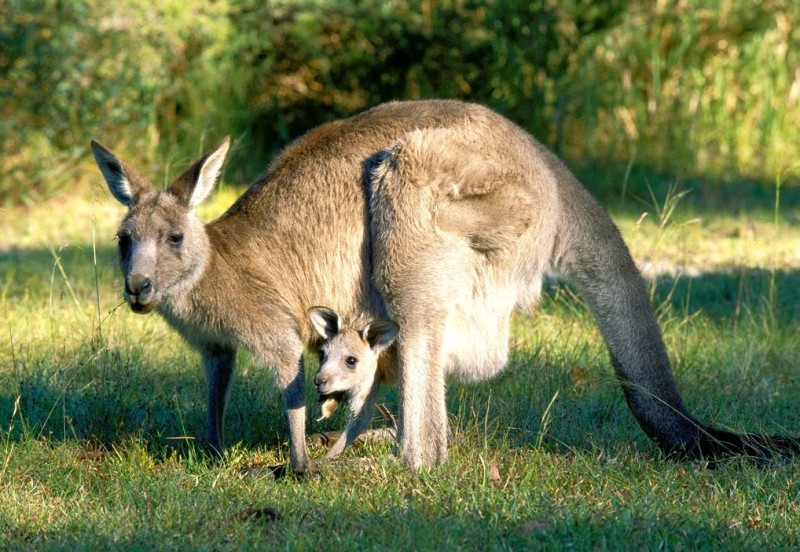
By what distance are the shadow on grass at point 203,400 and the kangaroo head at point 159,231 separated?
651 mm

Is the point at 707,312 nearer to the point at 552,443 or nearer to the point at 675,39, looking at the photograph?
the point at 552,443

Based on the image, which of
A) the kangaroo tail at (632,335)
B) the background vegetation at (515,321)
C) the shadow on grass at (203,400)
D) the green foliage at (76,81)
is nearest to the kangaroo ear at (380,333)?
the background vegetation at (515,321)

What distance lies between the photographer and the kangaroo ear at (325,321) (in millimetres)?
4180

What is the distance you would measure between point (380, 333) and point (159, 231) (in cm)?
88

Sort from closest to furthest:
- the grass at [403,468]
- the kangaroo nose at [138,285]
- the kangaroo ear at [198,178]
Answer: the grass at [403,468]
the kangaroo nose at [138,285]
the kangaroo ear at [198,178]

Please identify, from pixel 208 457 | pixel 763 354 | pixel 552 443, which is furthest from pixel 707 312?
pixel 208 457

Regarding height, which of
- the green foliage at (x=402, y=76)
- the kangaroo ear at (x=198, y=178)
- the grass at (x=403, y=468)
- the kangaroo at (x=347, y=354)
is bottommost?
the grass at (x=403, y=468)

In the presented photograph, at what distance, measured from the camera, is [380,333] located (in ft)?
13.8

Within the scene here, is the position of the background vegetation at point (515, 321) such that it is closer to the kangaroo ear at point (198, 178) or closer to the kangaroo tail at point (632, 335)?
the kangaroo tail at point (632, 335)

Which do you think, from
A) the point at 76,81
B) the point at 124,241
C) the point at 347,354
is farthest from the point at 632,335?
the point at 76,81

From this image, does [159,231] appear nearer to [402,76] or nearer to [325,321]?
[325,321]

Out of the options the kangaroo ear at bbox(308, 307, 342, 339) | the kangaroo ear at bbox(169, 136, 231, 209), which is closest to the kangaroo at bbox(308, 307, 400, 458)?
the kangaroo ear at bbox(308, 307, 342, 339)

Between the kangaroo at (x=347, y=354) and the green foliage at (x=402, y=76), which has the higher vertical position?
the green foliage at (x=402, y=76)

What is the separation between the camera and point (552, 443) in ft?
14.7
